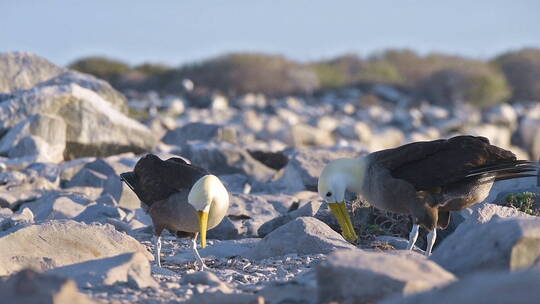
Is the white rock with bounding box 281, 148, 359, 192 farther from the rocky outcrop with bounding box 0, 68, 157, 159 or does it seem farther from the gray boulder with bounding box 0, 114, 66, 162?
the gray boulder with bounding box 0, 114, 66, 162

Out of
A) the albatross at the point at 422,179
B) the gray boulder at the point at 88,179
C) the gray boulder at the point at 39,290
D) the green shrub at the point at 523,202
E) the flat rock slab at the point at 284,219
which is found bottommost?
the gray boulder at the point at 88,179

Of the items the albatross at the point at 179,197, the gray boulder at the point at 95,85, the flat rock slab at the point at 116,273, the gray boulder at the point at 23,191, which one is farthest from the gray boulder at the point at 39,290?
the gray boulder at the point at 95,85

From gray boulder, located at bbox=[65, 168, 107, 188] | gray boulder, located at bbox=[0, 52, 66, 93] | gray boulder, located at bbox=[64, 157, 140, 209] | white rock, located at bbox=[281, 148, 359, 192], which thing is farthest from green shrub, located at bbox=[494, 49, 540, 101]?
gray boulder, located at bbox=[65, 168, 107, 188]

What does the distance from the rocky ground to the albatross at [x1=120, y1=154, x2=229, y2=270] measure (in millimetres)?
375

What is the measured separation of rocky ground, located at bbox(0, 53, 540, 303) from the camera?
4.84 meters

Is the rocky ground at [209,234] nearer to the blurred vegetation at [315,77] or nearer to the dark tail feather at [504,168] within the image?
the dark tail feather at [504,168]

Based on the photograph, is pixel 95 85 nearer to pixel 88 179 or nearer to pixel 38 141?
pixel 38 141

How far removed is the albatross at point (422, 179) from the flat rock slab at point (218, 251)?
3.94 ft

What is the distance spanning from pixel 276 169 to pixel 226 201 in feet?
26.9

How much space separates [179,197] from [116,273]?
83.3 inches

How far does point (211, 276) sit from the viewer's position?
18.9ft

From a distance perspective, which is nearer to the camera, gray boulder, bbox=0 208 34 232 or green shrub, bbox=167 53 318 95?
gray boulder, bbox=0 208 34 232

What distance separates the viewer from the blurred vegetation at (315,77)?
2174 inches

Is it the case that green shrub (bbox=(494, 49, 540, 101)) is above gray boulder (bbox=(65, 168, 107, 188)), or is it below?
below
